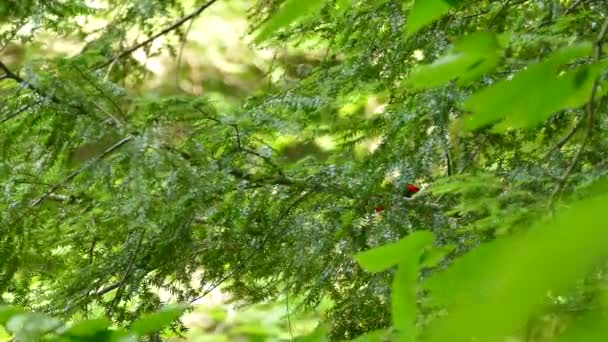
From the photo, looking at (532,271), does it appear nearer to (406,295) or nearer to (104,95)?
(406,295)

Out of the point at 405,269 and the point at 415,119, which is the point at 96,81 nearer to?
the point at 415,119

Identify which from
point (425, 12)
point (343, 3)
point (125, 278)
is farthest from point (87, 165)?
point (425, 12)

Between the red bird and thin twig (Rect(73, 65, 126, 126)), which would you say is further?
the red bird

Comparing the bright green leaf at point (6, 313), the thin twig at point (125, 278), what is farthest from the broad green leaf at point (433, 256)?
the thin twig at point (125, 278)

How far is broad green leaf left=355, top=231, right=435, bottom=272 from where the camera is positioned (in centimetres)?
42

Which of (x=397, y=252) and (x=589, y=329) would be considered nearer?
(x=589, y=329)

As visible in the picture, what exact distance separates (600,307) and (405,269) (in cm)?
16

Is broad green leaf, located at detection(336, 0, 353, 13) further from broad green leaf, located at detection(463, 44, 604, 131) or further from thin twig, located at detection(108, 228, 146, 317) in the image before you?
broad green leaf, located at detection(463, 44, 604, 131)

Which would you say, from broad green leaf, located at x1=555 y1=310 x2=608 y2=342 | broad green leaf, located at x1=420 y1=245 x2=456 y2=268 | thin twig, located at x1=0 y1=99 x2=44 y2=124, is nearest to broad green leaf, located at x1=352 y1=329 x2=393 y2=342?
broad green leaf, located at x1=420 y1=245 x2=456 y2=268

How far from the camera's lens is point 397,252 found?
43cm

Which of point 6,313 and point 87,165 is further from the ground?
point 87,165

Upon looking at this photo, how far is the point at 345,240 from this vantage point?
1.33 meters

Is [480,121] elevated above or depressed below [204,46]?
below

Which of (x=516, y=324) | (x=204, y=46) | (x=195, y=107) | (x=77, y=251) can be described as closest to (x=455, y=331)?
(x=516, y=324)
